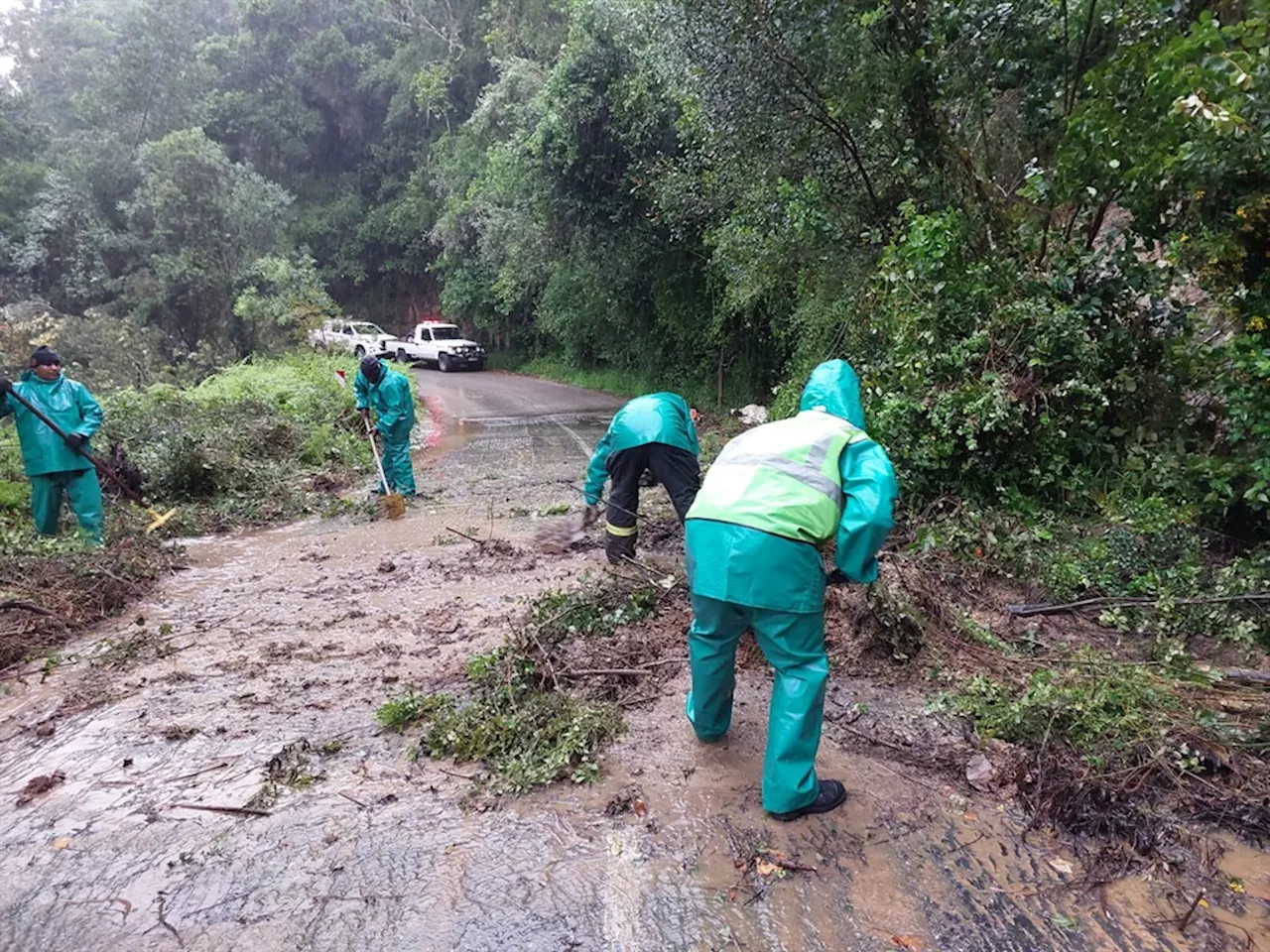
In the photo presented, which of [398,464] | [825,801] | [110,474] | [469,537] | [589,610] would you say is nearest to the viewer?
[825,801]

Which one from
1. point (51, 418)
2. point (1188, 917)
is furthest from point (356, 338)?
point (1188, 917)

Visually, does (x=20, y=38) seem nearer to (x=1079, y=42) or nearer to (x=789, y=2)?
(x=789, y=2)

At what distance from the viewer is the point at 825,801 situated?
2.86 meters

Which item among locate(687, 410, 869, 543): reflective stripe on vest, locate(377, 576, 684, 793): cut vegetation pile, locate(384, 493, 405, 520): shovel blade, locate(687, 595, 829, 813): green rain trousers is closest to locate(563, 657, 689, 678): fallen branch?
locate(377, 576, 684, 793): cut vegetation pile

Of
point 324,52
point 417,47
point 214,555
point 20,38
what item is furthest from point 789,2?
point 20,38

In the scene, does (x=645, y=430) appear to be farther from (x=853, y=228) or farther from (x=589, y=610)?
(x=853, y=228)

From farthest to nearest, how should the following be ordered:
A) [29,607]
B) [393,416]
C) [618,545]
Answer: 1. [393,416]
2. [618,545]
3. [29,607]

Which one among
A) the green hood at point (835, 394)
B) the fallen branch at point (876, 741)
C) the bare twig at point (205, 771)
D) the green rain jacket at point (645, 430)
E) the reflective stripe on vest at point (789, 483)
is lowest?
the bare twig at point (205, 771)

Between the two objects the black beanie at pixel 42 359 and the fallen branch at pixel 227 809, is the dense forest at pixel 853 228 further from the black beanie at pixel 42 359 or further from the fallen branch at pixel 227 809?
the black beanie at pixel 42 359

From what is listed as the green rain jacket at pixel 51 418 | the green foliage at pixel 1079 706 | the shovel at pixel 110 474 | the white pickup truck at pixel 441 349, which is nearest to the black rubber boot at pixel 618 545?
the green foliage at pixel 1079 706

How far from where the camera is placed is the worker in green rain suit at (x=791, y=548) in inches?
106

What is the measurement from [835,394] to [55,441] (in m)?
5.93

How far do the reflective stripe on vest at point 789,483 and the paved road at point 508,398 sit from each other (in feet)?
41.1

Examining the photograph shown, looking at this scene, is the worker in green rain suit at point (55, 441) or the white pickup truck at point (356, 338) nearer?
the worker in green rain suit at point (55, 441)
